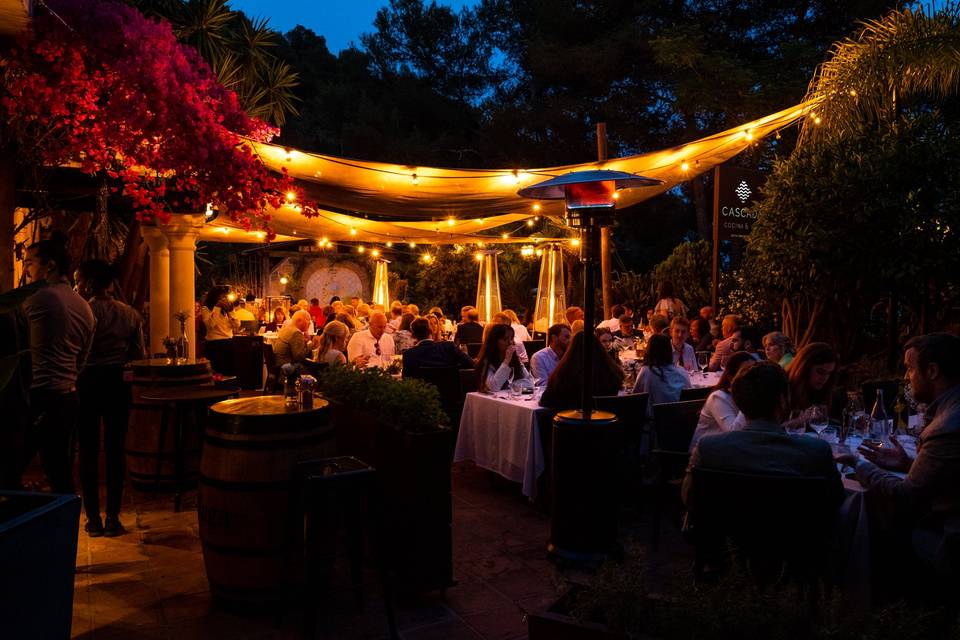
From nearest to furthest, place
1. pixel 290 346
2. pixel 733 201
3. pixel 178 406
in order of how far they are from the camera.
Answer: pixel 178 406
pixel 290 346
pixel 733 201

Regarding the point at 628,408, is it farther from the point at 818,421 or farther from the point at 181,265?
the point at 181,265

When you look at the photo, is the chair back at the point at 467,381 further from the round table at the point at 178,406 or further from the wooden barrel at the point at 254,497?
the wooden barrel at the point at 254,497

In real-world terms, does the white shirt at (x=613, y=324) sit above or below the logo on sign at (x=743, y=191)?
below

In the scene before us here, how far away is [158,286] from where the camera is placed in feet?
25.5

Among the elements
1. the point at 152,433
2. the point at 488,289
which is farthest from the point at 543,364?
the point at 488,289

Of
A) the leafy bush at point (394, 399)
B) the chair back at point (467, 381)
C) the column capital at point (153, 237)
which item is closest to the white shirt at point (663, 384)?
the chair back at point (467, 381)

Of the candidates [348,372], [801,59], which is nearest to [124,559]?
[348,372]

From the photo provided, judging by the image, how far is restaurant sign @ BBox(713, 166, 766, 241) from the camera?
845 cm

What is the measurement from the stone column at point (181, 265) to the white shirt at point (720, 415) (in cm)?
509

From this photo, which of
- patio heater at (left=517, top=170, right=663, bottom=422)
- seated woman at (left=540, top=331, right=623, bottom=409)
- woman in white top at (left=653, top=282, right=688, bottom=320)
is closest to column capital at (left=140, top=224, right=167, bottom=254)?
seated woman at (left=540, top=331, right=623, bottom=409)

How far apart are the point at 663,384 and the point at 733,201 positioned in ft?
13.8

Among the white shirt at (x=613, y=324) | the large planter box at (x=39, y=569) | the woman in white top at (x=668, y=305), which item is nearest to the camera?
the large planter box at (x=39, y=569)

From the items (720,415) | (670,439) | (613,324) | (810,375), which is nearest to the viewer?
(720,415)

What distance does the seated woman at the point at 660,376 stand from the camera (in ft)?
17.0
